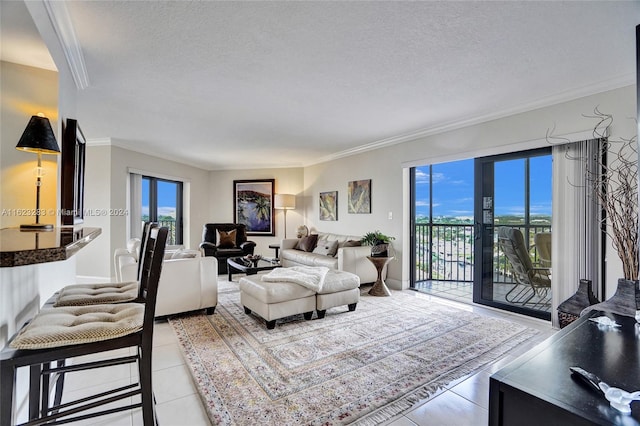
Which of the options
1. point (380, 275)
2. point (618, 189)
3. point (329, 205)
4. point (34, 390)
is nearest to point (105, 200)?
point (329, 205)

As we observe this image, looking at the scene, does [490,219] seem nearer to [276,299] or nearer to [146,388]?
[276,299]

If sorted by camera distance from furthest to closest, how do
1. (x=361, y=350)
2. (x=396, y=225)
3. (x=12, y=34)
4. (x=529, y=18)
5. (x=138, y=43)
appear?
(x=396, y=225), (x=361, y=350), (x=138, y=43), (x=529, y=18), (x=12, y=34)

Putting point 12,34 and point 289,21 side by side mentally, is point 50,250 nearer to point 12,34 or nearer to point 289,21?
point 12,34

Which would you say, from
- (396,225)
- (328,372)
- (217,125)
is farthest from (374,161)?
(328,372)

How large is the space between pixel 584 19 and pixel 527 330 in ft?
9.04

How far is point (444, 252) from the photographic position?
5.46 metres

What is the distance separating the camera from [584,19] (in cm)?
197

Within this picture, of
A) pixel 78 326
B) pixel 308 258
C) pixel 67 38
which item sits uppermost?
pixel 67 38

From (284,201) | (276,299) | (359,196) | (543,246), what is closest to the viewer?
(276,299)

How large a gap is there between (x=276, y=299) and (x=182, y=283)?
1.13 metres

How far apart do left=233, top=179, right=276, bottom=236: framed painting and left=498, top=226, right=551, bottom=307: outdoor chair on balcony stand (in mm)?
5206

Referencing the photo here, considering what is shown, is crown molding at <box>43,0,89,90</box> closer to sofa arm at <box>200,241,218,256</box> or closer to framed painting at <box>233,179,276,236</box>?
sofa arm at <box>200,241,218,256</box>

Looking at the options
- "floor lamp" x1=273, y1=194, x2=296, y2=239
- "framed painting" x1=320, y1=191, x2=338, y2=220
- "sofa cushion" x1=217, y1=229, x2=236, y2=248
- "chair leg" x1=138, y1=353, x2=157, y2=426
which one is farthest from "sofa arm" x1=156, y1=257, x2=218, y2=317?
"floor lamp" x1=273, y1=194, x2=296, y2=239

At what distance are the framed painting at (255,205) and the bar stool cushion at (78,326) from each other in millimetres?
6204
